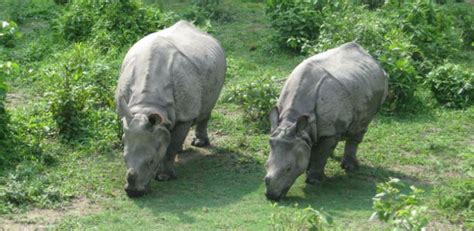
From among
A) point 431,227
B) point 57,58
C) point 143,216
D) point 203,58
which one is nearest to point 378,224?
point 431,227

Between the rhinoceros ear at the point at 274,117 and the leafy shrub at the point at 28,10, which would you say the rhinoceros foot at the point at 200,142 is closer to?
the rhinoceros ear at the point at 274,117

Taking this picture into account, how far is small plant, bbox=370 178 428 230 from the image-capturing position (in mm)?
7062

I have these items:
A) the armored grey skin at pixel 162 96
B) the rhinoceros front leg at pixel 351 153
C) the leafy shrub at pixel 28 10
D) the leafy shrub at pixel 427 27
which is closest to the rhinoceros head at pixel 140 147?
the armored grey skin at pixel 162 96

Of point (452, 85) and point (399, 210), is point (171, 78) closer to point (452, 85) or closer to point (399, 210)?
point (399, 210)

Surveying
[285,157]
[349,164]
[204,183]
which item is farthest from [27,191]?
[349,164]

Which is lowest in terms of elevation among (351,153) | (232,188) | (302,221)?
(232,188)

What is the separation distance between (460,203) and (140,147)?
372 centimetres

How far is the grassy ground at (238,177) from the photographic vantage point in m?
9.48

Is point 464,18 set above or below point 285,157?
below

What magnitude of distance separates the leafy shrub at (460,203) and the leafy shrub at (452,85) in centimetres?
431

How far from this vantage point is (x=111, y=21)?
639 inches

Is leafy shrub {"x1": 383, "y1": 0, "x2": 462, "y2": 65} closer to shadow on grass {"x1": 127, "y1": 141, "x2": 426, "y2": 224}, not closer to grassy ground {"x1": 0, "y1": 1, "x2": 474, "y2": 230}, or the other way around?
grassy ground {"x1": 0, "y1": 1, "x2": 474, "y2": 230}

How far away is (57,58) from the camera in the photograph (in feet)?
49.6

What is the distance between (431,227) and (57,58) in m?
8.05
